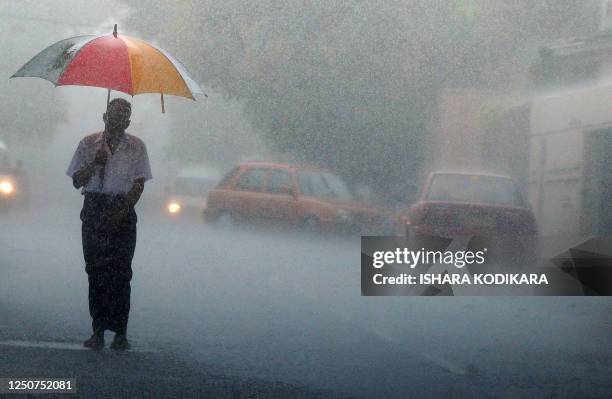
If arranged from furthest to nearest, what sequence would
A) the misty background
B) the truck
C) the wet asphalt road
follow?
the misty background, the truck, the wet asphalt road

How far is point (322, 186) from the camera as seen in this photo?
49.8 feet

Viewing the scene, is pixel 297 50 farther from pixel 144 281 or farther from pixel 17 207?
pixel 144 281

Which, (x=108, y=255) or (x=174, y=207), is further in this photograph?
(x=174, y=207)

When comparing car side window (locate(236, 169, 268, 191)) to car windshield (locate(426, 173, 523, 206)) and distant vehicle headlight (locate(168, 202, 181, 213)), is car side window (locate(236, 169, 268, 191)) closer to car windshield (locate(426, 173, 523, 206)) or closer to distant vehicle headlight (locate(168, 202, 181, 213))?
distant vehicle headlight (locate(168, 202, 181, 213))

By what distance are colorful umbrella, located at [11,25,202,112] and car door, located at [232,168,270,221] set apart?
24.4 feet

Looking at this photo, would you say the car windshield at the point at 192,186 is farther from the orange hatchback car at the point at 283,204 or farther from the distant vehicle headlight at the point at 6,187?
the distant vehicle headlight at the point at 6,187

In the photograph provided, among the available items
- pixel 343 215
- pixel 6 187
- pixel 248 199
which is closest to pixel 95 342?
pixel 248 199

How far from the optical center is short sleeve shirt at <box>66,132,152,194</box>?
6.80 m

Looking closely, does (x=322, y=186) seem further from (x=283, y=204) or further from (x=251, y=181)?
(x=251, y=181)

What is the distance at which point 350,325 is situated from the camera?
8.92 metres

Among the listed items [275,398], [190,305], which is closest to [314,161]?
[190,305]

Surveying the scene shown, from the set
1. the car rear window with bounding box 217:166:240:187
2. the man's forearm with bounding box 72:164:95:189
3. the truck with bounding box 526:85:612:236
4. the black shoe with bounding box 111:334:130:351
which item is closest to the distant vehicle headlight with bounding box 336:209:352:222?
the car rear window with bounding box 217:166:240:187

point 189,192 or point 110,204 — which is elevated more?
point 189,192

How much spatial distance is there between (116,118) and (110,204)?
21.3 inches
